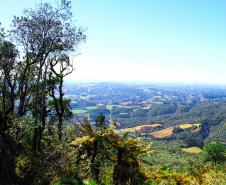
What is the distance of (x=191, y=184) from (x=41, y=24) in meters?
15.8

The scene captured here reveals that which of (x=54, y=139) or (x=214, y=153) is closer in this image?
(x=54, y=139)

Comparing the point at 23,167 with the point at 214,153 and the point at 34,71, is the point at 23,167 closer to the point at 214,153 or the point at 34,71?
the point at 34,71

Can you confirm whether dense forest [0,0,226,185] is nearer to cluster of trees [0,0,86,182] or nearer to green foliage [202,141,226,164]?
cluster of trees [0,0,86,182]

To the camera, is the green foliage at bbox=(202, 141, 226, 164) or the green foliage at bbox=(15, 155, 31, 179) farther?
the green foliage at bbox=(202, 141, 226, 164)

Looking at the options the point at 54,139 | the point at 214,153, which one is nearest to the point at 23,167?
the point at 54,139

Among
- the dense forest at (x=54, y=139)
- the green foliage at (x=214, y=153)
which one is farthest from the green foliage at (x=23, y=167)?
the green foliage at (x=214, y=153)

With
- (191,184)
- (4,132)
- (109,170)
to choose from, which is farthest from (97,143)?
(4,132)

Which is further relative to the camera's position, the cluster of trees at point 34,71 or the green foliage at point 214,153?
the green foliage at point 214,153

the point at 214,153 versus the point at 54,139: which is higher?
the point at 54,139

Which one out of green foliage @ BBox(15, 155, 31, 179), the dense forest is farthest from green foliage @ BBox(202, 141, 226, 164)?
green foliage @ BBox(15, 155, 31, 179)

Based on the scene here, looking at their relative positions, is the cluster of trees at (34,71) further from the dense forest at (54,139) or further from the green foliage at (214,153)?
the green foliage at (214,153)

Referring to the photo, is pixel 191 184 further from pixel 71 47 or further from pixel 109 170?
pixel 71 47

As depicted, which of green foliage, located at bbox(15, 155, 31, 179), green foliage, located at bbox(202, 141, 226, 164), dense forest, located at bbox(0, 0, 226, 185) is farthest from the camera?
green foliage, located at bbox(202, 141, 226, 164)

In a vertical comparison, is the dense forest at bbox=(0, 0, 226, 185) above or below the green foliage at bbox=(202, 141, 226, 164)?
above
